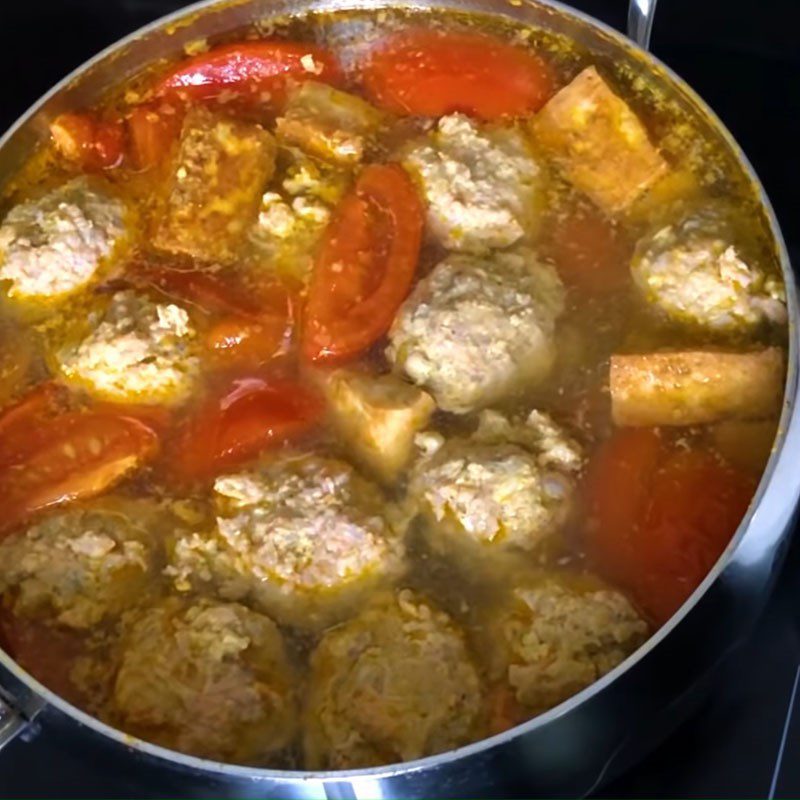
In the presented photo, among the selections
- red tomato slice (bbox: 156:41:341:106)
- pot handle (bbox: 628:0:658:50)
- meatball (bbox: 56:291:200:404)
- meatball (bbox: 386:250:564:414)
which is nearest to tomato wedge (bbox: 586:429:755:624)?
meatball (bbox: 386:250:564:414)

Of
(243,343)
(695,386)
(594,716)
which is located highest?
(243,343)

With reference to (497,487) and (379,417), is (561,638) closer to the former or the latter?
(497,487)

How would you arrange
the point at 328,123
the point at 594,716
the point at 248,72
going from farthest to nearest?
the point at 248,72, the point at 328,123, the point at 594,716

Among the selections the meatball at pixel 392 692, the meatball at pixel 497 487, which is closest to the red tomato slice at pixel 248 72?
the meatball at pixel 497 487

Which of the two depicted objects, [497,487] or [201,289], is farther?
A: [201,289]

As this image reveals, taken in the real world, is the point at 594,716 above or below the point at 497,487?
below

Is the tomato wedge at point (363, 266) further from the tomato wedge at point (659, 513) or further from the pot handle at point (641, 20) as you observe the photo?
the pot handle at point (641, 20)

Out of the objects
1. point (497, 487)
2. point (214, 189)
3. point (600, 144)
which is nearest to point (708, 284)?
point (600, 144)
